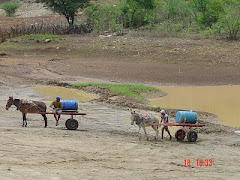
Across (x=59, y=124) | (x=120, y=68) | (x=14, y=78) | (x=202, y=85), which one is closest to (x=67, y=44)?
(x=120, y=68)

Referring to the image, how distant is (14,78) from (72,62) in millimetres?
7173

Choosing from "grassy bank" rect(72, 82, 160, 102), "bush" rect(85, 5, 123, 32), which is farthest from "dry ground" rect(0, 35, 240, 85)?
"bush" rect(85, 5, 123, 32)

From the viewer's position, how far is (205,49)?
4606 centimetres

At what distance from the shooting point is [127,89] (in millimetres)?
32469

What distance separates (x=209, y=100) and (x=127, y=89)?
4.51m

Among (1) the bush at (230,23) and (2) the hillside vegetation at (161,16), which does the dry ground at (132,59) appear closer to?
(1) the bush at (230,23)

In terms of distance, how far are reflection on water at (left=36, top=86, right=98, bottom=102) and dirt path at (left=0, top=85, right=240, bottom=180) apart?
632 cm

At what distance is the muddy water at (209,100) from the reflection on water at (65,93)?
11.6 feet

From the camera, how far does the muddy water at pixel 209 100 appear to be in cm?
2833

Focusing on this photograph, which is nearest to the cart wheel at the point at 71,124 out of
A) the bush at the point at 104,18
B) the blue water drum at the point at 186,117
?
the blue water drum at the point at 186,117

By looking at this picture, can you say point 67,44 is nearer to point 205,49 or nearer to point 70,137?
point 205,49

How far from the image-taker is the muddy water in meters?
28.3

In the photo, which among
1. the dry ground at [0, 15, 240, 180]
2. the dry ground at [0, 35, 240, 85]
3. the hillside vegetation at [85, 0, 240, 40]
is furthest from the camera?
the hillside vegetation at [85, 0, 240, 40]
